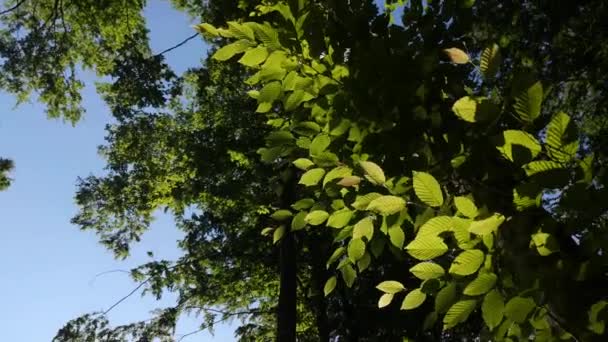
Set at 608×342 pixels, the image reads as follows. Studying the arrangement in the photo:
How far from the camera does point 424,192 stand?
4.44 ft

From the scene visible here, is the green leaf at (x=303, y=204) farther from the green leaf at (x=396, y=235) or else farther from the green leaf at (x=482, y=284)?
the green leaf at (x=482, y=284)

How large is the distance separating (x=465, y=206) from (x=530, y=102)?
12.4 inches

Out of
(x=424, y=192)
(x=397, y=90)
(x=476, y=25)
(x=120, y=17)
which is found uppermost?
(x=120, y=17)

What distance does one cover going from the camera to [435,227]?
4.32 ft

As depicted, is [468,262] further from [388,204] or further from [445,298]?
[388,204]

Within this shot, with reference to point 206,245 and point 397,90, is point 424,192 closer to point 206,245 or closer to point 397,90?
point 397,90

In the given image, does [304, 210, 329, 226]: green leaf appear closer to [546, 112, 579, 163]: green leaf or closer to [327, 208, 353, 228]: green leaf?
[327, 208, 353, 228]: green leaf

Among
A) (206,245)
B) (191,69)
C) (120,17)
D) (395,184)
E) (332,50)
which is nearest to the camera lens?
(395,184)

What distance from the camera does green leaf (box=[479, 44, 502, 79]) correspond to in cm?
131

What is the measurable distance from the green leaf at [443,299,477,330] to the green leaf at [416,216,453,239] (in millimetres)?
222

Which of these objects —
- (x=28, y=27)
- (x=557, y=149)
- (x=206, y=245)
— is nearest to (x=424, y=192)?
(x=557, y=149)

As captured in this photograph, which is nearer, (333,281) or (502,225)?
(502,225)

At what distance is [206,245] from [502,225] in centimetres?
1577

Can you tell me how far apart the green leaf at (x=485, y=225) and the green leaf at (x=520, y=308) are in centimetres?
19
